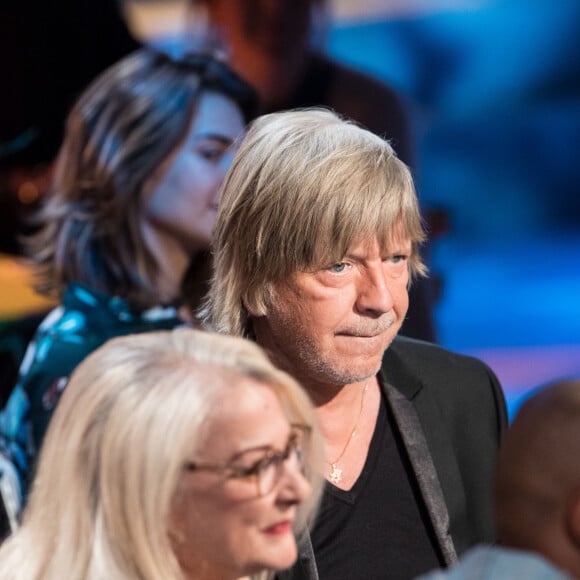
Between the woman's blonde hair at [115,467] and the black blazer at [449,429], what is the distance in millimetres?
642

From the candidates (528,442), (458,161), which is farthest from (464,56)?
(528,442)

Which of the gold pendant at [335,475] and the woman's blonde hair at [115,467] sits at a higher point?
the woman's blonde hair at [115,467]

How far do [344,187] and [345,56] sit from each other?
6.26 feet

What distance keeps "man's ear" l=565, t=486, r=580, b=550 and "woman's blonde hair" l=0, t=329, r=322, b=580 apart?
16.8 inches

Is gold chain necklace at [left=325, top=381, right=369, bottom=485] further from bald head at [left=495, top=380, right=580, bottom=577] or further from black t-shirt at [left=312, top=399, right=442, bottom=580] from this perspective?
bald head at [left=495, top=380, right=580, bottom=577]

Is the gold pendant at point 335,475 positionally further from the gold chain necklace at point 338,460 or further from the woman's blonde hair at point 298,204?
the woman's blonde hair at point 298,204

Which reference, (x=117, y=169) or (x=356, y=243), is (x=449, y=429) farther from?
(x=117, y=169)

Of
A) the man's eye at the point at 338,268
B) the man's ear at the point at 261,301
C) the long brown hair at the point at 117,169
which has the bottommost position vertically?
the long brown hair at the point at 117,169

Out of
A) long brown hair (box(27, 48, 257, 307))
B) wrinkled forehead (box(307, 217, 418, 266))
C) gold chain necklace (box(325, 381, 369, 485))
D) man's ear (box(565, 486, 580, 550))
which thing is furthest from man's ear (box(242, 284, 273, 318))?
long brown hair (box(27, 48, 257, 307))

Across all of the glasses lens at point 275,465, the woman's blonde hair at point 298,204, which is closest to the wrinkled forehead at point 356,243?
the woman's blonde hair at point 298,204

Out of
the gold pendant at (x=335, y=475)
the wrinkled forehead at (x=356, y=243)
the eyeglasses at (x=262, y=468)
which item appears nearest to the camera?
the eyeglasses at (x=262, y=468)

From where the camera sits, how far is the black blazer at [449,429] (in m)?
2.35

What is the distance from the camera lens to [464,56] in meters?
3.90

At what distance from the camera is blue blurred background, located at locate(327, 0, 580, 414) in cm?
384
